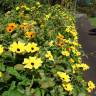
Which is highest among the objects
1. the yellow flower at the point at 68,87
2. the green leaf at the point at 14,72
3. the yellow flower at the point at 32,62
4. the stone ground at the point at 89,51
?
the yellow flower at the point at 32,62

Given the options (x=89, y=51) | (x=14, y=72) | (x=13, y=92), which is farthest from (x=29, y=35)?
(x=89, y=51)

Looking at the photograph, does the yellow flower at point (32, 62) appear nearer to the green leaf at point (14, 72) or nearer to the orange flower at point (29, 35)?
the green leaf at point (14, 72)

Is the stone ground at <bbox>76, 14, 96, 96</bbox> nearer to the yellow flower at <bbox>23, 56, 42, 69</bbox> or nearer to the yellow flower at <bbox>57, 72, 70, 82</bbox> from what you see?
the yellow flower at <bbox>57, 72, 70, 82</bbox>

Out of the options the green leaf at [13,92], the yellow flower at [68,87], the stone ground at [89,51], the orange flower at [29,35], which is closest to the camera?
the green leaf at [13,92]

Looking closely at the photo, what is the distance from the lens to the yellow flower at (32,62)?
337 centimetres

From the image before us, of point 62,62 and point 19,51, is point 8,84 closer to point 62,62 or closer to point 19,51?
point 19,51

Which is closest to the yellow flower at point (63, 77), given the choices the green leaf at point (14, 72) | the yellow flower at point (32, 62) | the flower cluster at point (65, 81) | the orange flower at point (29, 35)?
the flower cluster at point (65, 81)

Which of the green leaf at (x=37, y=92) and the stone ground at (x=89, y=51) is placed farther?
the stone ground at (x=89, y=51)

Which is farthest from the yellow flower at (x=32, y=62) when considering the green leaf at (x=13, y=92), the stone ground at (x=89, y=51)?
the stone ground at (x=89, y=51)

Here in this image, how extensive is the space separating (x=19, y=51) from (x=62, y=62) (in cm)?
58

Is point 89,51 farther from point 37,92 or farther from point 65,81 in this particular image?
point 37,92

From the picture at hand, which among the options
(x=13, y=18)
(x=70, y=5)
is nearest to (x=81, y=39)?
(x=70, y=5)

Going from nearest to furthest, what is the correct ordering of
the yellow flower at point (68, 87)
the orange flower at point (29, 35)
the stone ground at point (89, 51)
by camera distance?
the yellow flower at point (68, 87) < the orange flower at point (29, 35) < the stone ground at point (89, 51)

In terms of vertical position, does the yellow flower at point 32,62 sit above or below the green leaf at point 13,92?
above
